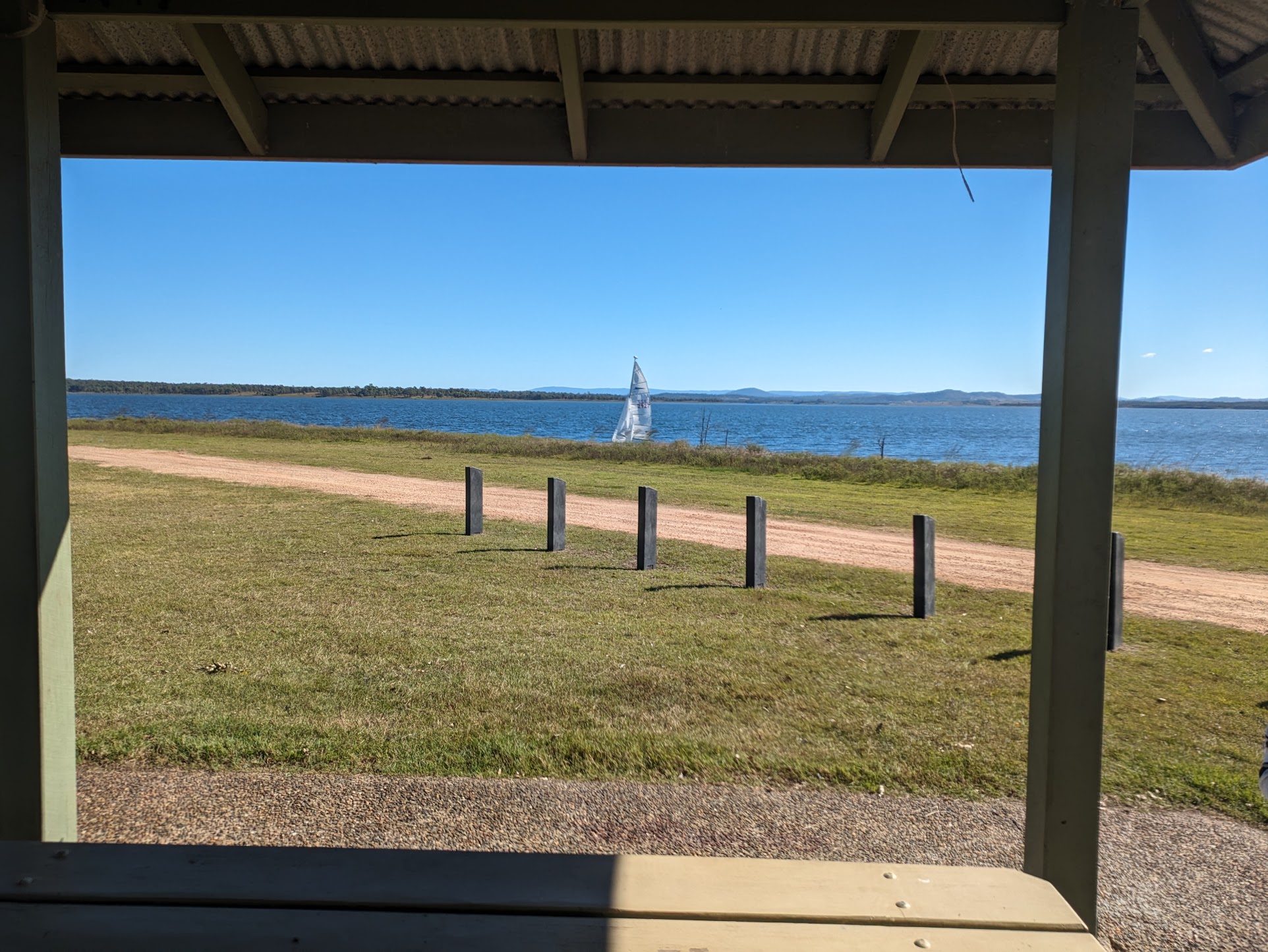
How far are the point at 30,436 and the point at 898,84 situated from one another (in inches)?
115

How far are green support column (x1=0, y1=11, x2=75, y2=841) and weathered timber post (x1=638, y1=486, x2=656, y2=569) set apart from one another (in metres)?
7.30

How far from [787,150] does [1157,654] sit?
561 cm

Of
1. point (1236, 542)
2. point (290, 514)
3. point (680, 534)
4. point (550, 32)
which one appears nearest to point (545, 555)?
point (680, 534)

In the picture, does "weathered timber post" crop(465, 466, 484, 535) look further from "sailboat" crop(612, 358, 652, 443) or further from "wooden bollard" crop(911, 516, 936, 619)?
"sailboat" crop(612, 358, 652, 443)

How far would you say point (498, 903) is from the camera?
1.72 meters

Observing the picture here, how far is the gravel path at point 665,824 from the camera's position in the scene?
348 cm

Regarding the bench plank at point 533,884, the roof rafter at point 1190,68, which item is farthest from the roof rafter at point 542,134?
the bench plank at point 533,884

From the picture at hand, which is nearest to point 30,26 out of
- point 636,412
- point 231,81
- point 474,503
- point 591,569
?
point 231,81

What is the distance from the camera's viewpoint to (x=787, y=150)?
3379 millimetres

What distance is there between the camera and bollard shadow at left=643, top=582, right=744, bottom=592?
8.58 meters

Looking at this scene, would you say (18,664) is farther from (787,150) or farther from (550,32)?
(787,150)

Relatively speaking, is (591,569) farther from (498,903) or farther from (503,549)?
(498,903)

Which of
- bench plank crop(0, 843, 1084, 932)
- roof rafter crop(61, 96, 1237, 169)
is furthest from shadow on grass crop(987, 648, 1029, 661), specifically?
bench plank crop(0, 843, 1084, 932)

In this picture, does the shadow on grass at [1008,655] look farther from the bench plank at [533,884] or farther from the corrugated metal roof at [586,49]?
the bench plank at [533,884]
